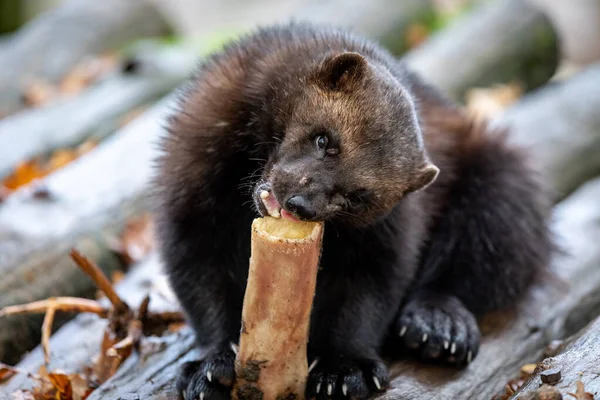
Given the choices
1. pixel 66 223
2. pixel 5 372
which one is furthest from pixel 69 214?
pixel 5 372

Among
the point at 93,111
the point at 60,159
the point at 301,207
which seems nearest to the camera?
the point at 301,207

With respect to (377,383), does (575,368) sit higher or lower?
higher

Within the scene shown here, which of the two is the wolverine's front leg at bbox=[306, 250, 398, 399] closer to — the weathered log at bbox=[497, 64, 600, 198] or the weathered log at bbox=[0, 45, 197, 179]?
the weathered log at bbox=[497, 64, 600, 198]

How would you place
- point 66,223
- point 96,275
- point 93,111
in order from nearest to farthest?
point 96,275 < point 66,223 < point 93,111

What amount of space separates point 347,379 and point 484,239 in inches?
52.0

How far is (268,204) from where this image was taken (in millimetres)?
2760

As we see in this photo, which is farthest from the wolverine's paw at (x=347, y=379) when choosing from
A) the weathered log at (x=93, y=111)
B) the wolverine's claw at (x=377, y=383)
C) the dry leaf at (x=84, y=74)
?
the dry leaf at (x=84, y=74)

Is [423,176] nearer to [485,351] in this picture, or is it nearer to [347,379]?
[347,379]

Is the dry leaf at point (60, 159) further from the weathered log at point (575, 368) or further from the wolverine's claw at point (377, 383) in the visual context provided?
the weathered log at point (575, 368)

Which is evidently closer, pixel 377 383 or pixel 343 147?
pixel 343 147

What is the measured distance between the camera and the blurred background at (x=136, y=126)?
4.05 meters

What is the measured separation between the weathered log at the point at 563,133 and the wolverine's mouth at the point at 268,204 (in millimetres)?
2987

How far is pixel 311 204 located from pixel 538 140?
11.2 feet

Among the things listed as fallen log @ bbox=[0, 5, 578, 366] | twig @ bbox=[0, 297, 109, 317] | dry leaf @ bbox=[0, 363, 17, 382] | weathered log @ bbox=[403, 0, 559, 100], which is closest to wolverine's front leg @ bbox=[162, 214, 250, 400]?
twig @ bbox=[0, 297, 109, 317]
